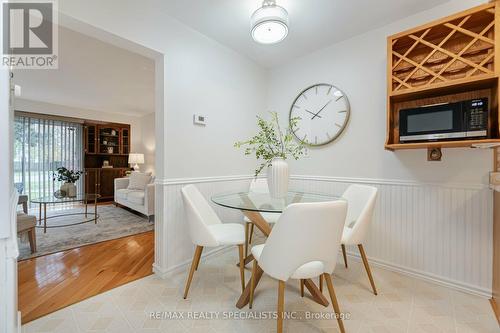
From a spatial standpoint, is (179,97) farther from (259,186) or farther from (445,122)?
(445,122)

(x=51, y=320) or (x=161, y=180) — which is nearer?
(x=51, y=320)

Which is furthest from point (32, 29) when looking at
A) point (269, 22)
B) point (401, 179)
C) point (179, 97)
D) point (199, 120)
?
point (401, 179)

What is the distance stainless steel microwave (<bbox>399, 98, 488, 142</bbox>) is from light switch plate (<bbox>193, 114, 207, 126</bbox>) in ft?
6.14

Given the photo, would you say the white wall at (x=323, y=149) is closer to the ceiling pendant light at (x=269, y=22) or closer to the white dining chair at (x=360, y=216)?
the white dining chair at (x=360, y=216)

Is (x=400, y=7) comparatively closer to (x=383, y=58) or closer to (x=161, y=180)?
(x=383, y=58)

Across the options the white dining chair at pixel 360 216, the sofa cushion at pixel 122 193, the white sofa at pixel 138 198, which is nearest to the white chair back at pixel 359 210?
the white dining chair at pixel 360 216

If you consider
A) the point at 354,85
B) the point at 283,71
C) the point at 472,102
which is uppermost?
the point at 283,71

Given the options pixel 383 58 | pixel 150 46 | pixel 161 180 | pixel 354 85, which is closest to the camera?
pixel 150 46

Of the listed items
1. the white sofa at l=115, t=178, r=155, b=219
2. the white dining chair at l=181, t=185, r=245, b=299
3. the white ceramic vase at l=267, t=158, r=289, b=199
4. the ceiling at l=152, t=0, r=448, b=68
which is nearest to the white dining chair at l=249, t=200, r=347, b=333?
the white dining chair at l=181, t=185, r=245, b=299

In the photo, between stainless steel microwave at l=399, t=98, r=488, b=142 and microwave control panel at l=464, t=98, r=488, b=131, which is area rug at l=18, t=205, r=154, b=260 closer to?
stainless steel microwave at l=399, t=98, r=488, b=142

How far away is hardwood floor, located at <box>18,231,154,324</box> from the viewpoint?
1.67 meters

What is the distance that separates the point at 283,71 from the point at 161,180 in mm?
2184

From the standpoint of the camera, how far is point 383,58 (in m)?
2.21

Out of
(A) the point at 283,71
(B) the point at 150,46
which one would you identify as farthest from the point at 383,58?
(B) the point at 150,46
